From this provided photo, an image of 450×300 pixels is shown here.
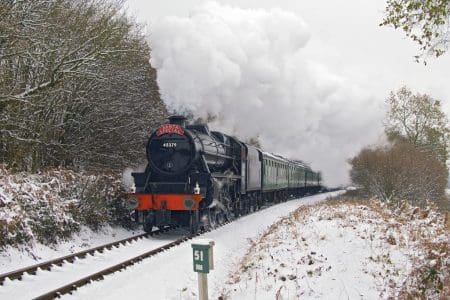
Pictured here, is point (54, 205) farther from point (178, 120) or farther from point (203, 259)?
point (203, 259)

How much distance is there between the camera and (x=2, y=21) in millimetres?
11625

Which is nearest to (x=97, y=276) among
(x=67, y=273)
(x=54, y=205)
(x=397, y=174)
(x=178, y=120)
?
(x=67, y=273)

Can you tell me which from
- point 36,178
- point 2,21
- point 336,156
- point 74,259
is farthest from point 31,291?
point 336,156

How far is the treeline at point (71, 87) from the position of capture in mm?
12906

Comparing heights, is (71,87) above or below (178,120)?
above

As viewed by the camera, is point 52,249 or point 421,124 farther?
point 421,124

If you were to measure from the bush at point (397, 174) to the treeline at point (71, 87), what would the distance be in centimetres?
1099

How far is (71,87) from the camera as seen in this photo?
1625cm

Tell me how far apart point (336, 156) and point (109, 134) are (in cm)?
1737

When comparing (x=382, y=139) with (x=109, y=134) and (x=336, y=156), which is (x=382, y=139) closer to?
(x=336, y=156)

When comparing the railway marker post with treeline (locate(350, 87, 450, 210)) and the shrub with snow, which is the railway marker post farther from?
treeline (locate(350, 87, 450, 210))

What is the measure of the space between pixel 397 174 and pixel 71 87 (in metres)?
15.6

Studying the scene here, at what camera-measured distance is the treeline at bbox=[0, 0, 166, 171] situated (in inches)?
508

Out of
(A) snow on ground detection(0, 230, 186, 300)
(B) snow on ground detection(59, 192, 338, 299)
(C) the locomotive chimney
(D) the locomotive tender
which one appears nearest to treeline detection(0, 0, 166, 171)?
(C) the locomotive chimney
